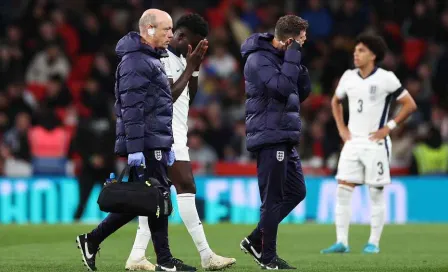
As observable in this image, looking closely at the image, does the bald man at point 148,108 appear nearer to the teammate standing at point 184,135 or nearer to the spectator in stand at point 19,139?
the teammate standing at point 184,135

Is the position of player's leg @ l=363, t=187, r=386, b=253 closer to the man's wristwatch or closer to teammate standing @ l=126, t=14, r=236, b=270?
the man's wristwatch

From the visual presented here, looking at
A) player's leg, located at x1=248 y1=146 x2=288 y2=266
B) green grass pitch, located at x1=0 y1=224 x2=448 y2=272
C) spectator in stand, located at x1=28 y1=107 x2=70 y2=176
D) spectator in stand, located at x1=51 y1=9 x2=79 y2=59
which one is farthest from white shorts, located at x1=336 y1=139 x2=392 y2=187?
spectator in stand, located at x1=51 y1=9 x2=79 y2=59

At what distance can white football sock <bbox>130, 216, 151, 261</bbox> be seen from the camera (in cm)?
1107

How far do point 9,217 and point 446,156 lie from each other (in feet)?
26.2

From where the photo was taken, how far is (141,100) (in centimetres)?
977

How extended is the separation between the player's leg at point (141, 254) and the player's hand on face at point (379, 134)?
384cm

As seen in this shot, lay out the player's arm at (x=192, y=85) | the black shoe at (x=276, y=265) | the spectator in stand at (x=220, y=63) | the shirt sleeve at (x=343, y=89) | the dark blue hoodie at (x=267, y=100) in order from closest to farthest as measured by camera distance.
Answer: the dark blue hoodie at (x=267, y=100)
the black shoe at (x=276, y=265)
the player's arm at (x=192, y=85)
the shirt sleeve at (x=343, y=89)
the spectator in stand at (x=220, y=63)

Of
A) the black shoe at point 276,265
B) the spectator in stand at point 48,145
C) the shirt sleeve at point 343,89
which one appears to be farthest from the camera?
the spectator in stand at point 48,145

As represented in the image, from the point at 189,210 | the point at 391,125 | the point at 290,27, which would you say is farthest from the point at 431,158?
the point at 290,27

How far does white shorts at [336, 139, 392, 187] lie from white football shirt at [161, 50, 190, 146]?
3.28 meters

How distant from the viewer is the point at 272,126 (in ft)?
34.7

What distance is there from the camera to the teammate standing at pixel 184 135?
10828mm

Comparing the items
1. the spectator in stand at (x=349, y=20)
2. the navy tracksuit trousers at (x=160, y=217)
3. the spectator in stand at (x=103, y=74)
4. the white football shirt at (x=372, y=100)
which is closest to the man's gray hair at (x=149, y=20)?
the navy tracksuit trousers at (x=160, y=217)

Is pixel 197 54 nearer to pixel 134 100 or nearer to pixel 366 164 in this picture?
pixel 134 100
